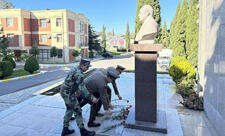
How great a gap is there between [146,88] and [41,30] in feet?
94.1

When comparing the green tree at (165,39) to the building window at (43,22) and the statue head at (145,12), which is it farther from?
the statue head at (145,12)

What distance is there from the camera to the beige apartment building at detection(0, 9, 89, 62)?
27.1 m

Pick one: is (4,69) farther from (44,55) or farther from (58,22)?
(58,22)

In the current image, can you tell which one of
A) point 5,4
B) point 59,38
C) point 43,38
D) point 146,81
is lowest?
point 146,81

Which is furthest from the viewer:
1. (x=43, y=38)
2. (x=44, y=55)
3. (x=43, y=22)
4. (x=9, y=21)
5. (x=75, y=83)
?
(x=43, y=38)

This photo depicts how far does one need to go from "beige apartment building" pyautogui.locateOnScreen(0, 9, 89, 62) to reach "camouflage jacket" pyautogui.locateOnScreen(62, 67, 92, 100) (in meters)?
25.2

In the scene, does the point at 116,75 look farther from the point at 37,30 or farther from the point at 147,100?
the point at 37,30

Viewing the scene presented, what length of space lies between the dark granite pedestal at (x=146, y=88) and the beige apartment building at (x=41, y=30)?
82.8ft

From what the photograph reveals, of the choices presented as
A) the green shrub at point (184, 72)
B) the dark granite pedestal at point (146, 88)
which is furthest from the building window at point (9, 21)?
the dark granite pedestal at point (146, 88)

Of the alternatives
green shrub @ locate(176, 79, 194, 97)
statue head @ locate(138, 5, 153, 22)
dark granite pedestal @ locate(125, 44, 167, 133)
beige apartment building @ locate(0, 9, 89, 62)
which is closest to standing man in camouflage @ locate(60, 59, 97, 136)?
dark granite pedestal @ locate(125, 44, 167, 133)

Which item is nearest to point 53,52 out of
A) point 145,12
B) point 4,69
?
point 4,69

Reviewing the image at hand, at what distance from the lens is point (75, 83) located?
3.64m

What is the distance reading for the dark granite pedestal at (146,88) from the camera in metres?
4.02

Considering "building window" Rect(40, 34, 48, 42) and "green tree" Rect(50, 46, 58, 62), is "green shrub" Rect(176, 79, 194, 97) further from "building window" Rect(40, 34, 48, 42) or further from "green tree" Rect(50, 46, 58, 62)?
"building window" Rect(40, 34, 48, 42)
